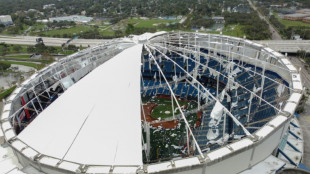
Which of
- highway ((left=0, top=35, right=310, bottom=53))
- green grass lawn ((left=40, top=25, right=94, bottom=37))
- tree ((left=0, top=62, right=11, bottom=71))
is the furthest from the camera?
green grass lawn ((left=40, top=25, right=94, bottom=37))

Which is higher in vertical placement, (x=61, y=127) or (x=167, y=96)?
(x=61, y=127)

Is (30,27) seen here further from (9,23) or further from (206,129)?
(206,129)

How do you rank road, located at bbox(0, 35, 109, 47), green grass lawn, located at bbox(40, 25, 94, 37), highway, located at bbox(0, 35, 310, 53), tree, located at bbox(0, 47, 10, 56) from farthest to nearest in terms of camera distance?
green grass lawn, located at bbox(40, 25, 94, 37) < road, located at bbox(0, 35, 109, 47) < tree, located at bbox(0, 47, 10, 56) < highway, located at bbox(0, 35, 310, 53)

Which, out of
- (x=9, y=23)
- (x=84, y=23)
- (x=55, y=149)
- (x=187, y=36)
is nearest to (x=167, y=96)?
(x=187, y=36)

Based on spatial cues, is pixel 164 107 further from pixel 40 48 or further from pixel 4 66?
pixel 40 48

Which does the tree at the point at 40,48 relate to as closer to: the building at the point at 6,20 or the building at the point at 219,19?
the building at the point at 6,20

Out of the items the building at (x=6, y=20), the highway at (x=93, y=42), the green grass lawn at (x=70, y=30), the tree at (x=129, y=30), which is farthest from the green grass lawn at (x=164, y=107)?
the building at (x=6, y=20)

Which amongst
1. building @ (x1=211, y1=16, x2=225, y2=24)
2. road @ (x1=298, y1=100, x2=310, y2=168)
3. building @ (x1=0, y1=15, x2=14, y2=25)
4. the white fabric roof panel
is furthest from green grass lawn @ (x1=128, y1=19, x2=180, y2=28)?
the white fabric roof panel

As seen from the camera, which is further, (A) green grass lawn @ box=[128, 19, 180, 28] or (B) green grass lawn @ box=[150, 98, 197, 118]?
(A) green grass lawn @ box=[128, 19, 180, 28]

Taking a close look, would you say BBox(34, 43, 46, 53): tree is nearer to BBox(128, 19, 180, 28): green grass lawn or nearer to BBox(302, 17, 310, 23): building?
BBox(128, 19, 180, 28): green grass lawn

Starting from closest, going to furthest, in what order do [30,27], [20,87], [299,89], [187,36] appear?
[299,89]
[20,87]
[187,36]
[30,27]
